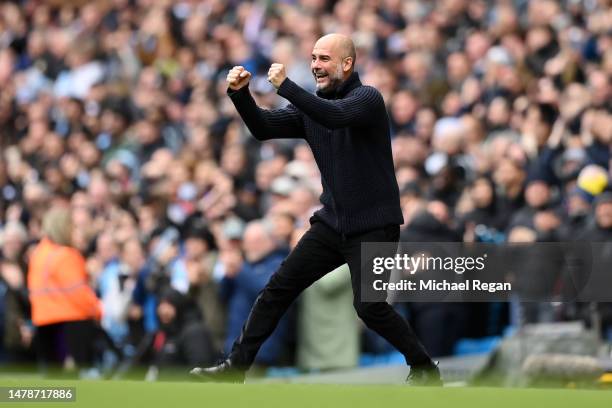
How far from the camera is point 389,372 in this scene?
11.2 meters

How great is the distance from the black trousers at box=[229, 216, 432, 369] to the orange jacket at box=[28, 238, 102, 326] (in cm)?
460

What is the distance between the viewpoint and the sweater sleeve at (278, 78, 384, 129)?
7.49 metres

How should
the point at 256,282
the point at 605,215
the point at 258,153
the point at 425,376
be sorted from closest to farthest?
the point at 425,376 → the point at 605,215 → the point at 256,282 → the point at 258,153

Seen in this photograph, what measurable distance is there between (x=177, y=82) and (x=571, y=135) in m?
6.69

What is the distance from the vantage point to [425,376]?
7973 mm

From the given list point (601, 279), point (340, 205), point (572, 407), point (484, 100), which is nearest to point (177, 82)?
point (484, 100)

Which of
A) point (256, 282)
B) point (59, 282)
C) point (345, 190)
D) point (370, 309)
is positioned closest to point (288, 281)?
point (370, 309)

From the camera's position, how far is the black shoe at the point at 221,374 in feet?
26.5

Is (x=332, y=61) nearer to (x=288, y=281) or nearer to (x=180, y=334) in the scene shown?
(x=288, y=281)

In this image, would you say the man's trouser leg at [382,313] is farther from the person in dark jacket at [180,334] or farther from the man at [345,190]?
the person in dark jacket at [180,334]

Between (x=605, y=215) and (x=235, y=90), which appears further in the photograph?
(x=605, y=215)

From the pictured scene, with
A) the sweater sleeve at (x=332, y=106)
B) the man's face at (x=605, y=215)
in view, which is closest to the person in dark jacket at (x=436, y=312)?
the man's face at (x=605, y=215)

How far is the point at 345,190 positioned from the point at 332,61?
2.38 feet

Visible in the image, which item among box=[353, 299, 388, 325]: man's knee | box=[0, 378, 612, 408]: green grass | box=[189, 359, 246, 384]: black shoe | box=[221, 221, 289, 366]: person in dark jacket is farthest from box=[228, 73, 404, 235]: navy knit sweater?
box=[221, 221, 289, 366]: person in dark jacket
